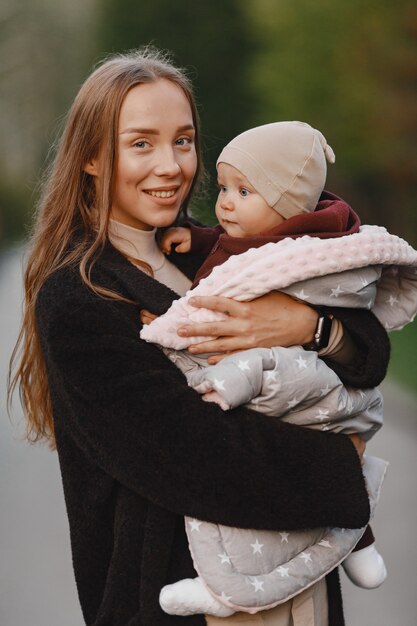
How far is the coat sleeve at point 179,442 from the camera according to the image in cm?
127

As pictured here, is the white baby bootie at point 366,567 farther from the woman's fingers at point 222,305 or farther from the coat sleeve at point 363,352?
the woman's fingers at point 222,305

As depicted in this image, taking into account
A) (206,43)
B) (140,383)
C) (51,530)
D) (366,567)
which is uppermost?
(206,43)

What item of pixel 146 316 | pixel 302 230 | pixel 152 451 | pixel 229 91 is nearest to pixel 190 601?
pixel 152 451

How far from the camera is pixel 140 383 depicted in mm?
1282

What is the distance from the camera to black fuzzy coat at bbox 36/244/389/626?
4.19 feet

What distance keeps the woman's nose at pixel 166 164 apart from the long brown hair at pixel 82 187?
0.26 ft

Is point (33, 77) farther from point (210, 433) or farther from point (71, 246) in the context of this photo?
point (210, 433)

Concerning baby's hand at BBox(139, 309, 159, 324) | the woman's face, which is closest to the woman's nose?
the woman's face

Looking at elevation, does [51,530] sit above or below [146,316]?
below

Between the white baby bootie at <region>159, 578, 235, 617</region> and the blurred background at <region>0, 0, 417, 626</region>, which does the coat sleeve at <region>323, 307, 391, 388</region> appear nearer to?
the white baby bootie at <region>159, 578, 235, 617</region>

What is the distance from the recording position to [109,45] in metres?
3.27

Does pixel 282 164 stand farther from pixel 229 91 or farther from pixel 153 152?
pixel 229 91

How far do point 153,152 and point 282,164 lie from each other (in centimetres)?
23

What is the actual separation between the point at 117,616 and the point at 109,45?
2430 millimetres
